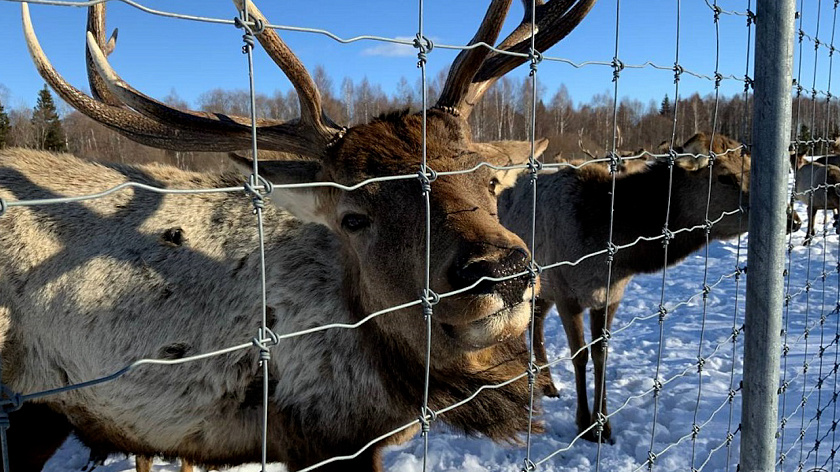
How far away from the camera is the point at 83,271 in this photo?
10.4 feet

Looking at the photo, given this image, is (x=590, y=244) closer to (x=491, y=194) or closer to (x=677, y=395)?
(x=677, y=395)

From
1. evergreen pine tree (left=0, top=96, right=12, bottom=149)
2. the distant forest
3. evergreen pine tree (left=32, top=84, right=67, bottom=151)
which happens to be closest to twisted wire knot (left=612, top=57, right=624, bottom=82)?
the distant forest

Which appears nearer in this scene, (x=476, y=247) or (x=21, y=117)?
(x=476, y=247)

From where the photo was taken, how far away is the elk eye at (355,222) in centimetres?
268

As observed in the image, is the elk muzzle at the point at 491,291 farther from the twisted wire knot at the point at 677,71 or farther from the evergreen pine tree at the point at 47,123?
the evergreen pine tree at the point at 47,123

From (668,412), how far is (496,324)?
162 inches

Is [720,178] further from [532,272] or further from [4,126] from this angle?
[4,126]

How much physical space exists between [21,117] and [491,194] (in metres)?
15.6

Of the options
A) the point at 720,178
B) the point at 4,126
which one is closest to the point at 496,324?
the point at 720,178

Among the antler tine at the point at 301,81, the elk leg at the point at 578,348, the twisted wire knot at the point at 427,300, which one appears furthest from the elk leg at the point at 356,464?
the elk leg at the point at 578,348

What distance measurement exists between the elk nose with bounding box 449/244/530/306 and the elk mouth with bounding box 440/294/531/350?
33 mm

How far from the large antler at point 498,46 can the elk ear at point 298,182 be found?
73 centimetres

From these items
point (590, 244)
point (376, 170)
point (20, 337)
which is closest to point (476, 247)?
point (376, 170)

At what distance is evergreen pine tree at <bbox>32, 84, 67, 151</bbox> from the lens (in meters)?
15.1
